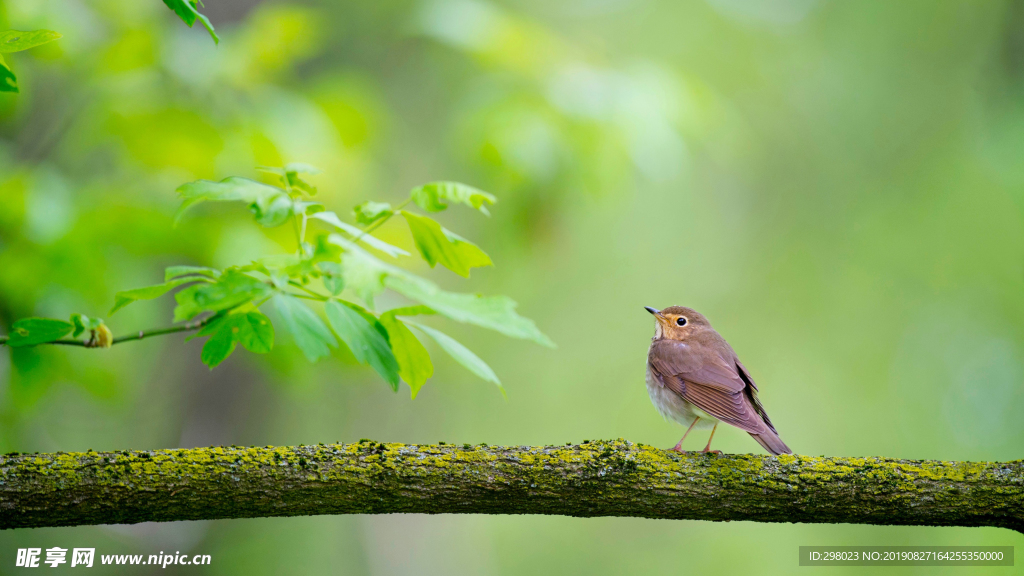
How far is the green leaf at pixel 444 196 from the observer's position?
2.12 metres

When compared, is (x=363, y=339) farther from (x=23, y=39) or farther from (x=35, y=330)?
(x=23, y=39)

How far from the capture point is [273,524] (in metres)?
8.52

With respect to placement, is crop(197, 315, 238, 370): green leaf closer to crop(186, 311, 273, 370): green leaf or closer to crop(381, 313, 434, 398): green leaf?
crop(186, 311, 273, 370): green leaf

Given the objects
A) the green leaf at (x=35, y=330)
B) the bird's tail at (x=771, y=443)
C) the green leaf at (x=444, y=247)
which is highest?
the green leaf at (x=444, y=247)

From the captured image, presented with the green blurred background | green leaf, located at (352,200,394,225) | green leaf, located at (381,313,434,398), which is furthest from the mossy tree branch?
the green blurred background

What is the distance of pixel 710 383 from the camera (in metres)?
3.05

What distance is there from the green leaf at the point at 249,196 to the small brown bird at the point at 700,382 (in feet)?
5.91

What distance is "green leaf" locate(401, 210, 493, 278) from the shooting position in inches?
82.3

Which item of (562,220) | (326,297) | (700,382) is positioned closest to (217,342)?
(326,297)

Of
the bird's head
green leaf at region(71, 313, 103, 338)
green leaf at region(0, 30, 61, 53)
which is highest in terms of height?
the bird's head

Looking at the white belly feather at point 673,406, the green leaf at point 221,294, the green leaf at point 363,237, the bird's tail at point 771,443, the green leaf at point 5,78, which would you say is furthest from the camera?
the white belly feather at point 673,406

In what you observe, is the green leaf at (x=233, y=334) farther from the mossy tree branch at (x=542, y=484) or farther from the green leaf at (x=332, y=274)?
the mossy tree branch at (x=542, y=484)

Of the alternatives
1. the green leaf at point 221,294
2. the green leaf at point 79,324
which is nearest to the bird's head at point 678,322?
the green leaf at point 221,294

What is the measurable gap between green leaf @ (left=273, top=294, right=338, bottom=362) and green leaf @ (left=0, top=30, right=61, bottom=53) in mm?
813
